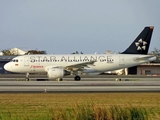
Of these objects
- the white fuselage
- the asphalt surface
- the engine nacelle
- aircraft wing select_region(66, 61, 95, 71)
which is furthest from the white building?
the asphalt surface

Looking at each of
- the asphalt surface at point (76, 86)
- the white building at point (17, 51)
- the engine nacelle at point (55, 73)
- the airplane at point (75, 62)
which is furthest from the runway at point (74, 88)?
the white building at point (17, 51)

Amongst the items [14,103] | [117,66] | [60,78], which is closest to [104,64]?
[117,66]

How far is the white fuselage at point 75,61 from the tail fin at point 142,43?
6.47ft

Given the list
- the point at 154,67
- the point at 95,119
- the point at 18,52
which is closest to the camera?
the point at 95,119

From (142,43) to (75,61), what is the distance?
9678 millimetres

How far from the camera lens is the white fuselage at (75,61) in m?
58.7

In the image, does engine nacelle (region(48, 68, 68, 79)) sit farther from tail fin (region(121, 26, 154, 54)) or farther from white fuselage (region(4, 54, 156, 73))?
tail fin (region(121, 26, 154, 54))

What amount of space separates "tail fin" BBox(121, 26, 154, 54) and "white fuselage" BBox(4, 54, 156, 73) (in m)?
1.97

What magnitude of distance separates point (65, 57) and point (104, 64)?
5.26 meters

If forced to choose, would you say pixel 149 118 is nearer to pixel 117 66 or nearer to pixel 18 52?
pixel 117 66

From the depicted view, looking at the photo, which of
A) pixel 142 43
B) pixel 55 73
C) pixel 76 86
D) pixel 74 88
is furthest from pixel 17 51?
pixel 74 88

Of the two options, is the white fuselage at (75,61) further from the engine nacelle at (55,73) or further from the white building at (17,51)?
the white building at (17,51)

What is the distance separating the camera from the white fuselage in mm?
58688

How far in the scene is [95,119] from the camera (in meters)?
16.0
